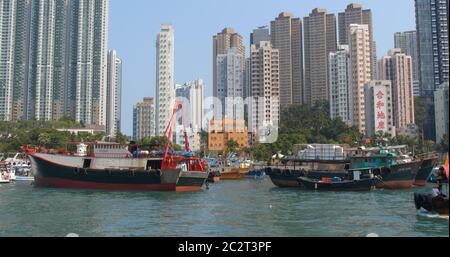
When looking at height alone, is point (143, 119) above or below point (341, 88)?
below

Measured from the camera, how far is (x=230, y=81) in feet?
407

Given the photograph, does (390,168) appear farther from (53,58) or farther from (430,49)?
(53,58)

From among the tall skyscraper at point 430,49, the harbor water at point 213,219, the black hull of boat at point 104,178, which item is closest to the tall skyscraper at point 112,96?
the tall skyscraper at point 430,49

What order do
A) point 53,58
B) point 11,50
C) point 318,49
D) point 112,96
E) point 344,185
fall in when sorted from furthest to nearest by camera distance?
point 112,96 → point 318,49 → point 53,58 → point 11,50 → point 344,185

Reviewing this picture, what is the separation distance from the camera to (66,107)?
116000mm

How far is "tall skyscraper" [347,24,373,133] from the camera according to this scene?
4035 inches

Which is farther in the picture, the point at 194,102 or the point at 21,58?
the point at 194,102

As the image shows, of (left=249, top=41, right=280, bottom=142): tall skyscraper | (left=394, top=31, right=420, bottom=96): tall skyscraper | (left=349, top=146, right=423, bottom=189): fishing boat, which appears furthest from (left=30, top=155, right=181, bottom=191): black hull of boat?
(left=394, top=31, right=420, bottom=96): tall skyscraper

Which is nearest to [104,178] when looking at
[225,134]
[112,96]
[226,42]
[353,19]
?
[225,134]

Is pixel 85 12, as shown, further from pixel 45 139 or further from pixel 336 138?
pixel 336 138

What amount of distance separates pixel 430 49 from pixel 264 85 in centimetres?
4251

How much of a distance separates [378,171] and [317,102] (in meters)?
72.3

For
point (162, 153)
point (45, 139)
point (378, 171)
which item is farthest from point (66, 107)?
point (378, 171)

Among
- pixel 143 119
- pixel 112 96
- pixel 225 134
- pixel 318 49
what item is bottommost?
pixel 225 134
